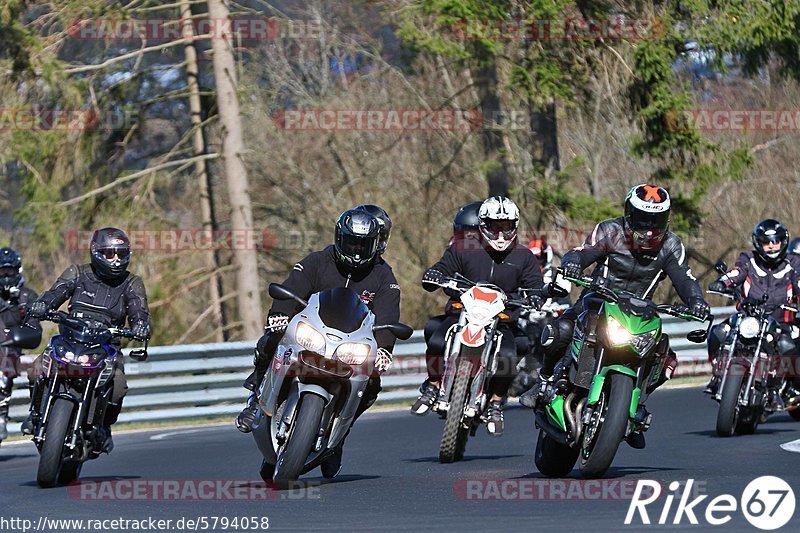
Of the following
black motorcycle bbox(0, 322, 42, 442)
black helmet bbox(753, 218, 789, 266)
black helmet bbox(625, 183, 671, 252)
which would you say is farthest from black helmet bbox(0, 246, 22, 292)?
black helmet bbox(625, 183, 671, 252)

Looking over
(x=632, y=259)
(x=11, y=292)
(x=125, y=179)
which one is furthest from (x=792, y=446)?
(x=125, y=179)

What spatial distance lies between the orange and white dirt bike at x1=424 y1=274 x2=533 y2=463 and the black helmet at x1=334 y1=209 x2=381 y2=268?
1624 millimetres

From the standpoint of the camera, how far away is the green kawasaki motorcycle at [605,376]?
9305 mm

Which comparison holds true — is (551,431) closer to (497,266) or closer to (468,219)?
(497,266)

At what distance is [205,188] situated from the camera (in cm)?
3056

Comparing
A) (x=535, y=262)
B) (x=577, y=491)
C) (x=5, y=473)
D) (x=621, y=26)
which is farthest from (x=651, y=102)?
(x=577, y=491)

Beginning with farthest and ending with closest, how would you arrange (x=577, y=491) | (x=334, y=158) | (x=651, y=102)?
(x=334, y=158), (x=651, y=102), (x=577, y=491)

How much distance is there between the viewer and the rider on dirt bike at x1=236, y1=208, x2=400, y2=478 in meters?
9.82

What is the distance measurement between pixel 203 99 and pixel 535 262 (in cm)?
1927

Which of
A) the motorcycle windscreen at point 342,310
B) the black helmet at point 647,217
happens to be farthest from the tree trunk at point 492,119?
the motorcycle windscreen at point 342,310

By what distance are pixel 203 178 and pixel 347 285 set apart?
20.7 m

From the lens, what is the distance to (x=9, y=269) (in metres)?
15.1

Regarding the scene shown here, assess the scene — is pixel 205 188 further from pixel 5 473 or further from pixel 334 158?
pixel 5 473

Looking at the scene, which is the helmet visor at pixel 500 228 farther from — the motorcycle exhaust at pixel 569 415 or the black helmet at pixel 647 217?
the motorcycle exhaust at pixel 569 415
